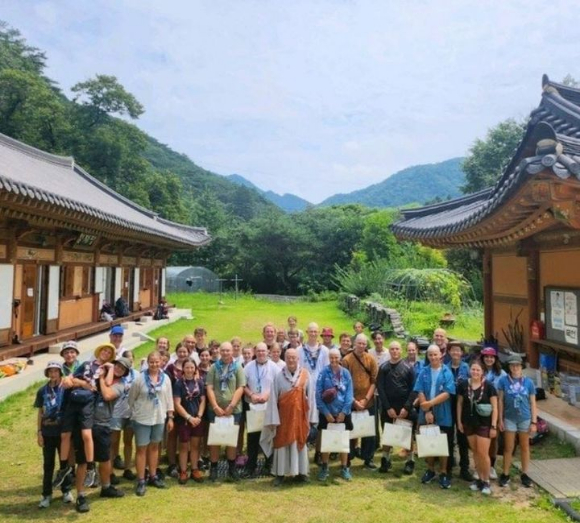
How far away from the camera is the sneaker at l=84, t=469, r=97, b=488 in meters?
5.20

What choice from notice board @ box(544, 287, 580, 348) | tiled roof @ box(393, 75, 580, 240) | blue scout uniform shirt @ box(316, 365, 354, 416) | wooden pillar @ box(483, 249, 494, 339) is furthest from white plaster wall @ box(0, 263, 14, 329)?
notice board @ box(544, 287, 580, 348)

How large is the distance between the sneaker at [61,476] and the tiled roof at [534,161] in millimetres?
5435

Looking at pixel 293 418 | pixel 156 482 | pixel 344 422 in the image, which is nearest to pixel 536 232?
pixel 344 422

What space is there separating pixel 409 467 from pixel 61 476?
12.7 ft

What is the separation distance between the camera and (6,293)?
1052 cm

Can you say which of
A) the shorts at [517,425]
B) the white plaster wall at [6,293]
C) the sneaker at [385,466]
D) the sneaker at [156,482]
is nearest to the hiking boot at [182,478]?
the sneaker at [156,482]

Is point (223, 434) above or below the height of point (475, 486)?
above

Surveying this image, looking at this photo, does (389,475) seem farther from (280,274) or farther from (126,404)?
(280,274)

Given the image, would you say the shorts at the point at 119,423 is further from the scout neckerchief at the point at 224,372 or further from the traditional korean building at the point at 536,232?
the traditional korean building at the point at 536,232

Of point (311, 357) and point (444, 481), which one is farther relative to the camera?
point (311, 357)

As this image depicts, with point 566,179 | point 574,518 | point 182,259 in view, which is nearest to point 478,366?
point 574,518

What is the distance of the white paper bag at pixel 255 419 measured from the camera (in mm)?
5565

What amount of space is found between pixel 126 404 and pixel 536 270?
23.7 ft

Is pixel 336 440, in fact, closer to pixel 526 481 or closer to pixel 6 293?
pixel 526 481
